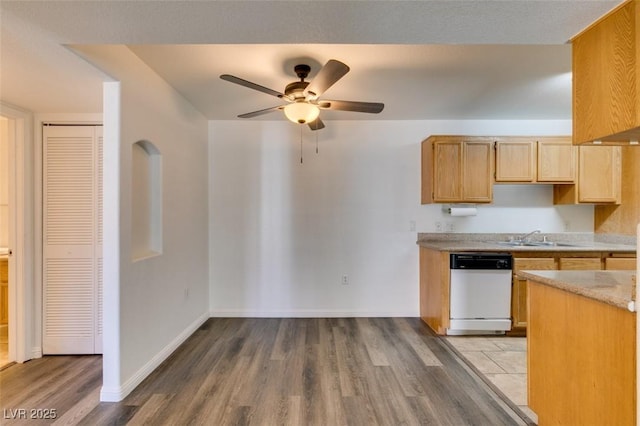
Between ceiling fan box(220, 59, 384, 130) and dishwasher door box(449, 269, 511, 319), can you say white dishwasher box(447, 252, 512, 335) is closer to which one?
dishwasher door box(449, 269, 511, 319)

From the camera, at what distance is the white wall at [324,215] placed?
3957mm

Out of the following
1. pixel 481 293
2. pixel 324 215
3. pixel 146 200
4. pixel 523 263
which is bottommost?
pixel 481 293

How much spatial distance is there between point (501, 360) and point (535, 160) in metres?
2.28

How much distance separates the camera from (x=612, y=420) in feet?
4.29

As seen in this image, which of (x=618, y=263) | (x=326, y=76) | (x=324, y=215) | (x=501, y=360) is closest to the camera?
(x=326, y=76)

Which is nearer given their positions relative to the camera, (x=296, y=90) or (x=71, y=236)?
(x=296, y=90)

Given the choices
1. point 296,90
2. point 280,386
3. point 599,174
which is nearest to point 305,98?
point 296,90

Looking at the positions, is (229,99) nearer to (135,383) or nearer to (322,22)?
(322,22)

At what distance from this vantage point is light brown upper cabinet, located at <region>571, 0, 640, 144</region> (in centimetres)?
138

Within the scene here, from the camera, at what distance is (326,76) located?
6.39ft

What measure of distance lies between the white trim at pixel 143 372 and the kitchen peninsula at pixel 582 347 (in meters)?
2.71

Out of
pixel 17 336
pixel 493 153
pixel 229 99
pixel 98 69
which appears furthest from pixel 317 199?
pixel 17 336

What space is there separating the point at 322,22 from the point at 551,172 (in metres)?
3.40

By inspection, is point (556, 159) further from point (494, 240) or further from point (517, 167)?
point (494, 240)
